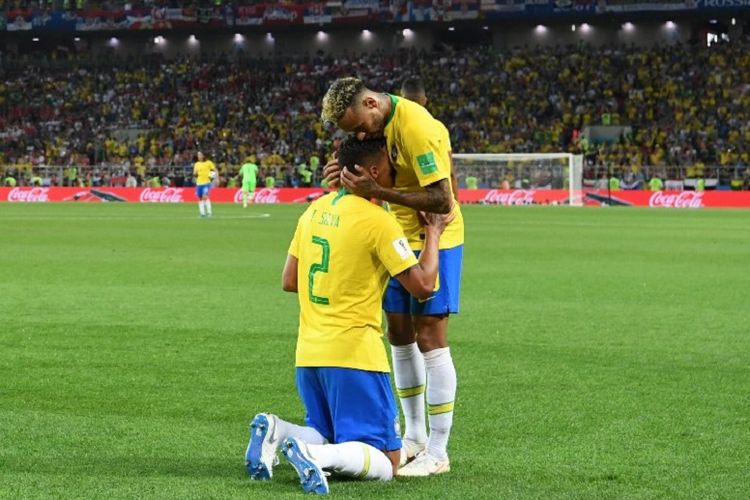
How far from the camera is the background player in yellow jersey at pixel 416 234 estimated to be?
6.09 m

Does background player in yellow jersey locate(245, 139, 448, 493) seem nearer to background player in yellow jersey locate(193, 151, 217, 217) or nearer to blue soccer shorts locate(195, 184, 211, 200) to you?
background player in yellow jersey locate(193, 151, 217, 217)

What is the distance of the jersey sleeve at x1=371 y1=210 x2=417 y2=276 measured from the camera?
19.4 feet

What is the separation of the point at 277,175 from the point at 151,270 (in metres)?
35.5

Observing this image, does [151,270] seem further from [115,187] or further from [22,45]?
[22,45]

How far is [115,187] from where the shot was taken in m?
55.8

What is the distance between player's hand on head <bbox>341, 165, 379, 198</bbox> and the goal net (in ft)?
139

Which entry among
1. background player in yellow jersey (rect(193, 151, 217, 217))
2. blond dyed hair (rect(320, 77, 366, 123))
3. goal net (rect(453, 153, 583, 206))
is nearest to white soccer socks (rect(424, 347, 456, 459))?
blond dyed hair (rect(320, 77, 366, 123))

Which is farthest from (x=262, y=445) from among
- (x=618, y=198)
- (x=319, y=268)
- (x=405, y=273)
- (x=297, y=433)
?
(x=618, y=198)

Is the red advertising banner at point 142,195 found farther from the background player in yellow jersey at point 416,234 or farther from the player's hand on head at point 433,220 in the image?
the player's hand on head at point 433,220

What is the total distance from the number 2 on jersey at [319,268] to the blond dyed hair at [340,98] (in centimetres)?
59

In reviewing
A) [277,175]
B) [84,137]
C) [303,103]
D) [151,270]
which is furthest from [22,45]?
[151,270]

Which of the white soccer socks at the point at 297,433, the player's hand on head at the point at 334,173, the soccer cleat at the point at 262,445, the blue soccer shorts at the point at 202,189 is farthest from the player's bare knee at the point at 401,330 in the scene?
the blue soccer shorts at the point at 202,189

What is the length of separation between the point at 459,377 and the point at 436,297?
3.07 meters

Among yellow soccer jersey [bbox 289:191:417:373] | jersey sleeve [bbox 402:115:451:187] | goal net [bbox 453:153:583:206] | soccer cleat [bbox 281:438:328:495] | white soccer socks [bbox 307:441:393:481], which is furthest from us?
goal net [bbox 453:153:583:206]
